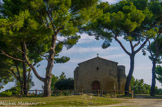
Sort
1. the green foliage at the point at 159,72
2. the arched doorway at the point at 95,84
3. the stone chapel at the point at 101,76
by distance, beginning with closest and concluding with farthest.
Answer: the stone chapel at the point at 101,76
the arched doorway at the point at 95,84
the green foliage at the point at 159,72

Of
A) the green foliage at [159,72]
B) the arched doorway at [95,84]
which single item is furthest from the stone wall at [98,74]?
the green foliage at [159,72]

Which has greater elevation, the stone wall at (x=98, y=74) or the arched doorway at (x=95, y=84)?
the stone wall at (x=98, y=74)

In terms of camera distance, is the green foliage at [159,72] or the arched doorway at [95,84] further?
the green foliage at [159,72]

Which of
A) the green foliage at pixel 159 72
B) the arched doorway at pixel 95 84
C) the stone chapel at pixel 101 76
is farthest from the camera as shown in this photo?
the green foliage at pixel 159 72

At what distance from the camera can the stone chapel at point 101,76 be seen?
29312 millimetres

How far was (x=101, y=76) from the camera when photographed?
29.5m

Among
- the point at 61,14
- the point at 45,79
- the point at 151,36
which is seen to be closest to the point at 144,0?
the point at 151,36

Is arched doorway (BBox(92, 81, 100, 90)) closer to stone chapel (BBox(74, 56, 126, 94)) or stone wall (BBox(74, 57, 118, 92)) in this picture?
stone chapel (BBox(74, 56, 126, 94))

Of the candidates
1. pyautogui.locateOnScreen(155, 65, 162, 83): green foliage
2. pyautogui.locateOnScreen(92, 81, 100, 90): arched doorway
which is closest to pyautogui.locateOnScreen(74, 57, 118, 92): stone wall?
pyautogui.locateOnScreen(92, 81, 100, 90): arched doorway

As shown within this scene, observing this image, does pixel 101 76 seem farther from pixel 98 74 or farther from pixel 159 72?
pixel 159 72

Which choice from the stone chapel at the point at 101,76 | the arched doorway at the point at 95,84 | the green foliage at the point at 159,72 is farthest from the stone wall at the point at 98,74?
the green foliage at the point at 159,72

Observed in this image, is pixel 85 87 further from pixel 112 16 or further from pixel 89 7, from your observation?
pixel 89 7

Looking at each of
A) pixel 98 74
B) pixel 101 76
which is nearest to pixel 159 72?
pixel 101 76

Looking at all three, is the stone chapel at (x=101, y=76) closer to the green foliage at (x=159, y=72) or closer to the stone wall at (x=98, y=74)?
the stone wall at (x=98, y=74)
